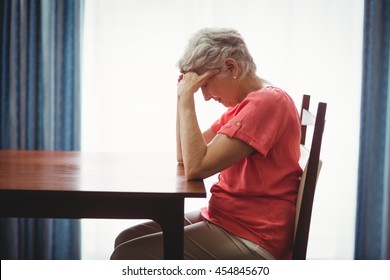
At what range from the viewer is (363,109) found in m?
2.73

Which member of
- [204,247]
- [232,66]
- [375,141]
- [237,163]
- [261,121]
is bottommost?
[204,247]

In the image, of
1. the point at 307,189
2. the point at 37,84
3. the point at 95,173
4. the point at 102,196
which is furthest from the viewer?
the point at 37,84

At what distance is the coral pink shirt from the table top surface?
17 cm

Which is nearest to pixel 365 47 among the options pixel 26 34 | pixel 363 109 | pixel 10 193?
pixel 363 109

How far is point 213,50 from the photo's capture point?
1.47m

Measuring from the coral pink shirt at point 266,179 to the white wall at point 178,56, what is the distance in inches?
52.6

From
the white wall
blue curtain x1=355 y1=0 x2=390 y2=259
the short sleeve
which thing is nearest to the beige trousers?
the short sleeve

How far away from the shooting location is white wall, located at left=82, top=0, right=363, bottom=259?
2.71 metres

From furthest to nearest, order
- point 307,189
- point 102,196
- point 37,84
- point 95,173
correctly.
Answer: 1. point 37,84
2. point 95,173
3. point 307,189
4. point 102,196

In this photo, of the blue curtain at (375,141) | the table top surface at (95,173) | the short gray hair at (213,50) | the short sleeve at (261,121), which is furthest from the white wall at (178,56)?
the short sleeve at (261,121)

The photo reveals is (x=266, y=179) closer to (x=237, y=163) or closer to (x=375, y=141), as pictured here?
(x=237, y=163)

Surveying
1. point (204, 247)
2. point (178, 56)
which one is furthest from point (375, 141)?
point (204, 247)

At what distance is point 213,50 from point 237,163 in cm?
34

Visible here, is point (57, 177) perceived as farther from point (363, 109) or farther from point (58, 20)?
point (363, 109)
